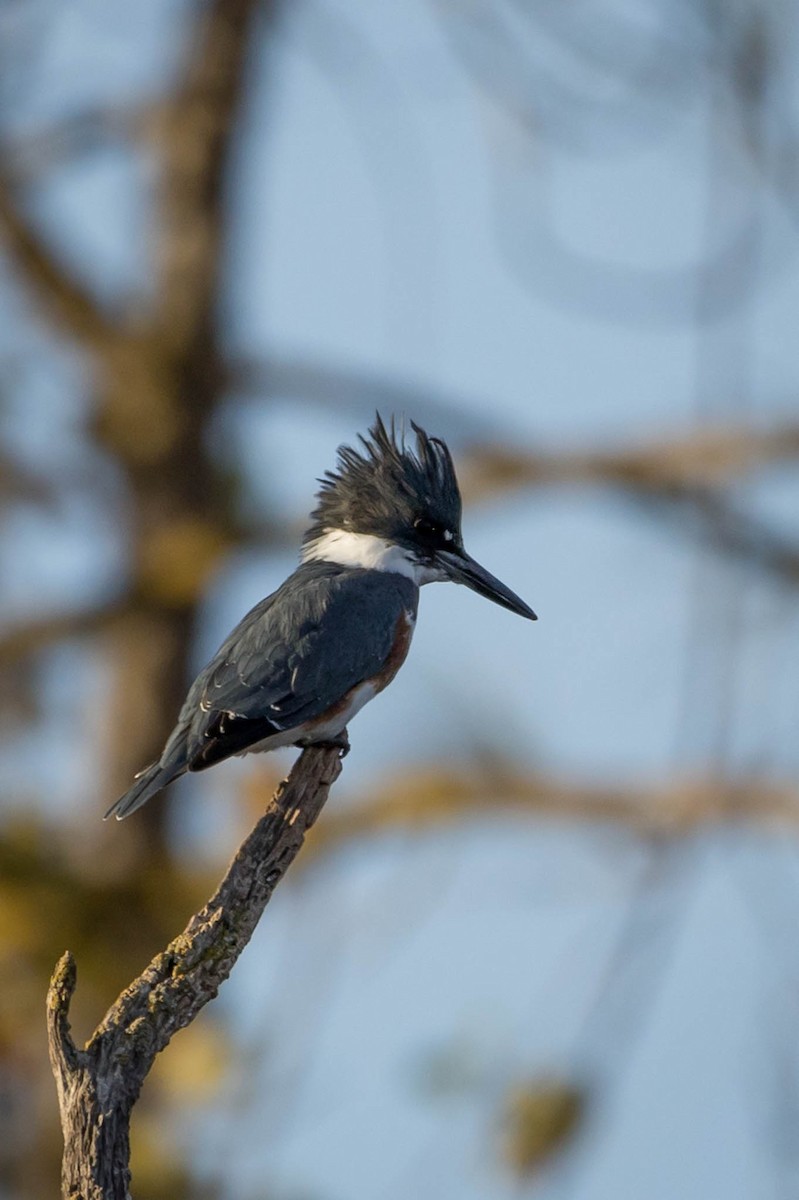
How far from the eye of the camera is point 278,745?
11.9ft

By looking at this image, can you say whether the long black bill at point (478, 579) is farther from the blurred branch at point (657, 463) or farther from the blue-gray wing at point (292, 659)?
the blurred branch at point (657, 463)

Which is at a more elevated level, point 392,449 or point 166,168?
point 166,168

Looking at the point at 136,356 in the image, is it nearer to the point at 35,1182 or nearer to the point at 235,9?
the point at 235,9

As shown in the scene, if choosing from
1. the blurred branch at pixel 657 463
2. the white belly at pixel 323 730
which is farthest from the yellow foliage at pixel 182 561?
the white belly at pixel 323 730

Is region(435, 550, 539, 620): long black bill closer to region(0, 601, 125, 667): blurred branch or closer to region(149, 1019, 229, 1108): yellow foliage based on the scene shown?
region(149, 1019, 229, 1108): yellow foliage

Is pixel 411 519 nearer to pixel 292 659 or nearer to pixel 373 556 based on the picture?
pixel 373 556

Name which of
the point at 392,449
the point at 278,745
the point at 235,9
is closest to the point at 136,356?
the point at 235,9

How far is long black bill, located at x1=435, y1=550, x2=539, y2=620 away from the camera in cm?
407

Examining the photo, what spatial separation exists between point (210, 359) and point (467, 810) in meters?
2.92

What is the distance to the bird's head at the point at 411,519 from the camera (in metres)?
4.12

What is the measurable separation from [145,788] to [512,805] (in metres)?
3.64

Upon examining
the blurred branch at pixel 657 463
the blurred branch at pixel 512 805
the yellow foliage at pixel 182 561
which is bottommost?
the blurred branch at pixel 512 805

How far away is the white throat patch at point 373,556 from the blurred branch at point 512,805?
2.73 metres

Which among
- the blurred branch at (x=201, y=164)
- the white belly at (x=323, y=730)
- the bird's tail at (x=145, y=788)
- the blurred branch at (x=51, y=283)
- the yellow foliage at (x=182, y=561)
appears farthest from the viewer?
the blurred branch at (x=201, y=164)
